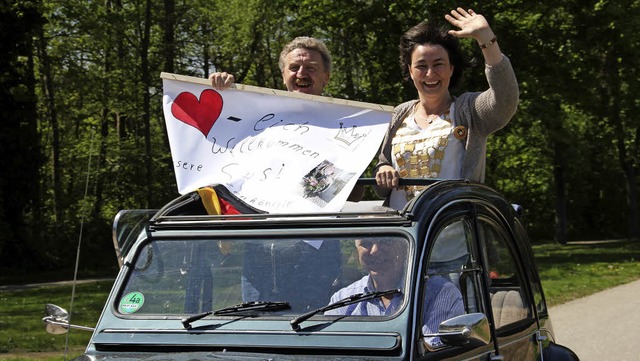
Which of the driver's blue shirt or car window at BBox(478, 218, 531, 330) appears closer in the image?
the driver's blue shirt

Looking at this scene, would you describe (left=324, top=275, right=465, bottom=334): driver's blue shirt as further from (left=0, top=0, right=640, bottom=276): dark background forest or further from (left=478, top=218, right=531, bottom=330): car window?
(left=0, top=0, right=640, bottom=276): dark background forest

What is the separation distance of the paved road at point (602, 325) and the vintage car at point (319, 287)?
6861 millimetres

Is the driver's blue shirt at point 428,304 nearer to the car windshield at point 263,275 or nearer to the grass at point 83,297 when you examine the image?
the car windshield at point 263,275

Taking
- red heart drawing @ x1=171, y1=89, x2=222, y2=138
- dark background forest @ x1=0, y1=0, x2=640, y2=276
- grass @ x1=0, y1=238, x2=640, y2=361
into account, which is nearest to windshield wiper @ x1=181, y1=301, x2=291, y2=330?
red heart drawing @ x1=171, y1=89, x2=222, y2=138

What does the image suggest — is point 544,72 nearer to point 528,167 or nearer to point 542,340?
point 528,167

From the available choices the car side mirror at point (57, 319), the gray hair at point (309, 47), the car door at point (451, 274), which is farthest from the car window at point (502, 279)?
the car side mirror at point (57, 319)

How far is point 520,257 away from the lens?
4.78m

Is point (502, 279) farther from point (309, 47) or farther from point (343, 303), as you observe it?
point (309, 47)

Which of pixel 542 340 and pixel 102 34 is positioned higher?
pixel 102 34

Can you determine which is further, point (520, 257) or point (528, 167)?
point (528, 167)

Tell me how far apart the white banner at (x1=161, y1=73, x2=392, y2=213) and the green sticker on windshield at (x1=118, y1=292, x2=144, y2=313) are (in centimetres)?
60

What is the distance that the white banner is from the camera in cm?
440

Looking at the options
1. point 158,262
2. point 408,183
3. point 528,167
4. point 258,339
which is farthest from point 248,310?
point 528,167

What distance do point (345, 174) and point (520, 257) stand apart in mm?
1004
